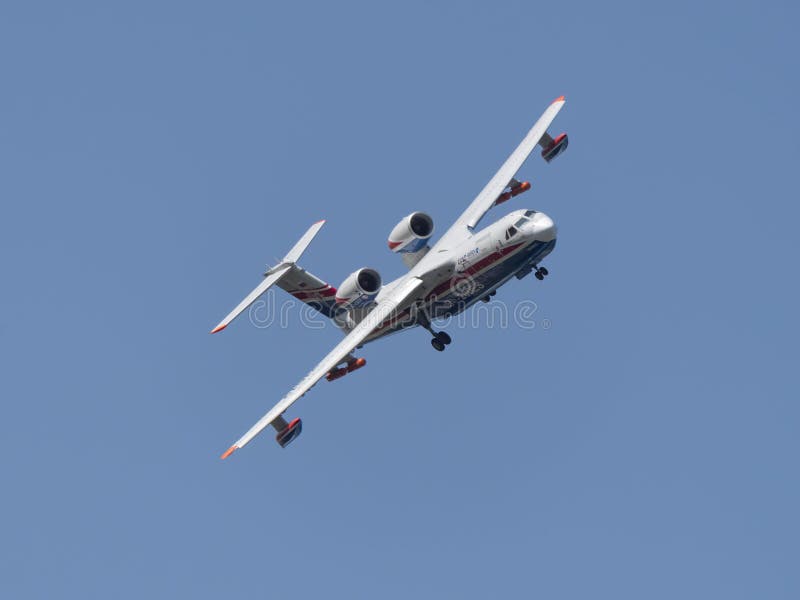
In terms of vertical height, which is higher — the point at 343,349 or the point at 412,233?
the point at 412,233

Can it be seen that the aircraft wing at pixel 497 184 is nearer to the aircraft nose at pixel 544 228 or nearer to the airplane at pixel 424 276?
the airplane at pixel 424 276

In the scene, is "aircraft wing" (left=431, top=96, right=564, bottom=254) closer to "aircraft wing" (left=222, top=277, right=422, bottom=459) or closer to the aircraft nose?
"aircraft wing" (left=222, top=277, right=422, bottom=459)

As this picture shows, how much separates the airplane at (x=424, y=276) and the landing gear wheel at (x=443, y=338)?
0.12ft

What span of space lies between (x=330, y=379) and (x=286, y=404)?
2380 millimetres

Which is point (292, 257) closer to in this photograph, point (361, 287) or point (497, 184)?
point (361, 287)

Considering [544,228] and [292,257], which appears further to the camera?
[292,257]

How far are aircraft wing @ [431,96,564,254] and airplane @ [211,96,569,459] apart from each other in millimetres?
48

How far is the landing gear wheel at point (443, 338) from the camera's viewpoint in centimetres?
5209

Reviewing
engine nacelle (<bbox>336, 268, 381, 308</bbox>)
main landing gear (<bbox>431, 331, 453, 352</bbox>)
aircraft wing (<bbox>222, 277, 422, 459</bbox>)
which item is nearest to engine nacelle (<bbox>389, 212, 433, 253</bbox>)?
aircraft wing (<bbox>222, 277, 422, 459</bbox>)

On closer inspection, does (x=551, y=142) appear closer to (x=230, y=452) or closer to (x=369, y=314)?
(x=369, y=314)

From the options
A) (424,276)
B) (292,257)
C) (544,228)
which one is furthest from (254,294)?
(544,228)

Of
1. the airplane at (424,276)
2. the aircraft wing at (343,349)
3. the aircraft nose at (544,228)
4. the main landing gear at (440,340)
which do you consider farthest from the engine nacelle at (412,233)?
the aircraft nose at (544,228)

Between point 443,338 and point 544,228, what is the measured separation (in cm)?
648

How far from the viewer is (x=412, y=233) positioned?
52312 mm
